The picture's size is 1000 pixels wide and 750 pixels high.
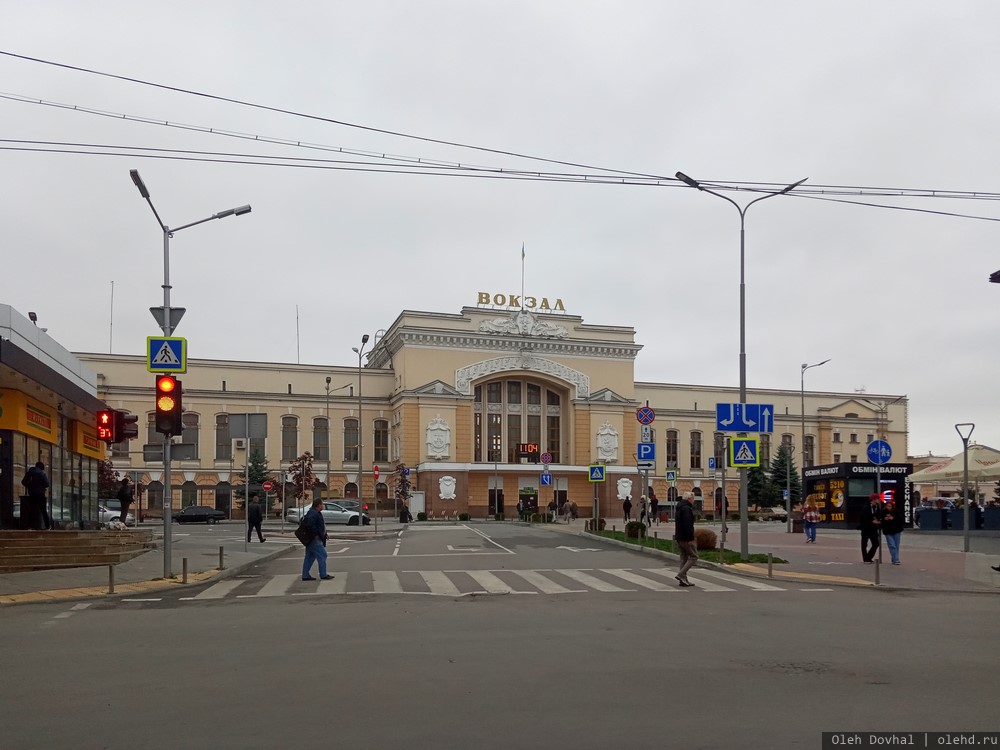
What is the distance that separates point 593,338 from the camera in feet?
260

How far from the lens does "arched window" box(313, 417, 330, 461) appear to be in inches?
3002

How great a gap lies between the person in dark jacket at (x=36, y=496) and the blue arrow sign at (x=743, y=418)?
17.0 meters

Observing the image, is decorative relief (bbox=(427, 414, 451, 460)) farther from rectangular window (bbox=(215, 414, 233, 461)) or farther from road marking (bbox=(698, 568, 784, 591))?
road marking (bbox=(698, 568, 784, 591))

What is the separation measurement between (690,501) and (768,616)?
6.29 meters

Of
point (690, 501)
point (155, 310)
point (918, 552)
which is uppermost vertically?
point (155, 310)

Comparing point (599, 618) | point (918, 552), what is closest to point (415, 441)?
point (918, 552)

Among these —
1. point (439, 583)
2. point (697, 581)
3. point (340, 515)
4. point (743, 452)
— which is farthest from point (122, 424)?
point (340, 515)

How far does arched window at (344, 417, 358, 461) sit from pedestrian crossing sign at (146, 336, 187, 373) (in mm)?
58699

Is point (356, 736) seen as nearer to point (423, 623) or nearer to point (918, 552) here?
point (423, 623)

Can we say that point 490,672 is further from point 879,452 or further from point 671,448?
point 671,448

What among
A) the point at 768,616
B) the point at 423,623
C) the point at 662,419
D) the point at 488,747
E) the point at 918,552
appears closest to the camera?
the point at 488,747

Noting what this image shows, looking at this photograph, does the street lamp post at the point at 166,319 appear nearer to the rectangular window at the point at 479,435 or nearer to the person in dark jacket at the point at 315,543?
the person in dark jacket at the point at 315,543

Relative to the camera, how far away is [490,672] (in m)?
8.93

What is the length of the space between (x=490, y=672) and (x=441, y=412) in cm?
6492
